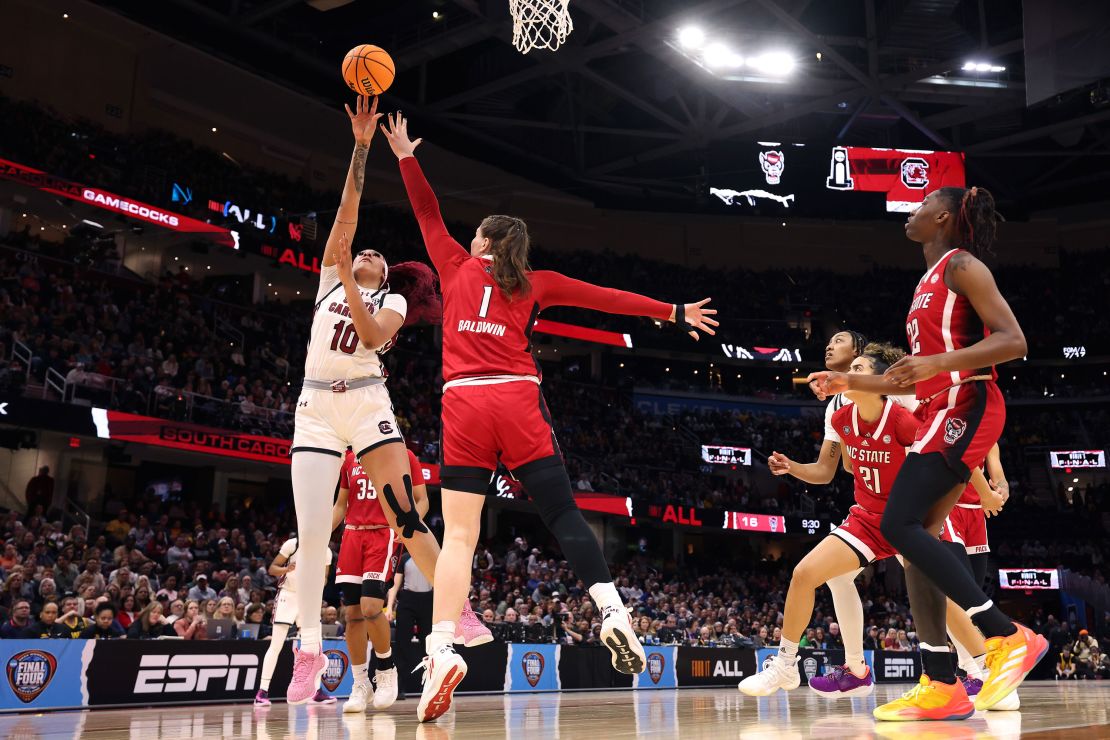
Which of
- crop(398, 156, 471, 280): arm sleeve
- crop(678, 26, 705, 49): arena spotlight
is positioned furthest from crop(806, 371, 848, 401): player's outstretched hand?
crop(678, 26, 705, 49): arena spotlight

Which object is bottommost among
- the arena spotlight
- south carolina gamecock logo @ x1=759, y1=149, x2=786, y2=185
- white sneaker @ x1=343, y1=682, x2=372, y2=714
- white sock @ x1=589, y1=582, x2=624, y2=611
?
white sneaker @ x1=343, y1=682, x2=372, y2=714

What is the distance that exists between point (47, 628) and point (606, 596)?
8.14 meters

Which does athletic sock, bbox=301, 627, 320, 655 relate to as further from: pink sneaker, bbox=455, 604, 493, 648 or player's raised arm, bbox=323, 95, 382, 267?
player's raised arm, bbox=323, 95, 382, 267

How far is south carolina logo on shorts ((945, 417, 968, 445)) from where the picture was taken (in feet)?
14.0

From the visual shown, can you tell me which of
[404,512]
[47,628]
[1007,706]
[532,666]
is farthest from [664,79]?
[1007,706]

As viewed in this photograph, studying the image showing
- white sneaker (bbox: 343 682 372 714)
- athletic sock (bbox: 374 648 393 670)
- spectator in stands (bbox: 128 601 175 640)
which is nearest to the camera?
white sneaker (bbox: 343 682 372 714)

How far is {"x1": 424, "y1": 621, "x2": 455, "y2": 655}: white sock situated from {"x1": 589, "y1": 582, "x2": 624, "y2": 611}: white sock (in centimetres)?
60

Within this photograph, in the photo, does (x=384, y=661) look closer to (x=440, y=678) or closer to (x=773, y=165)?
(x=440, y=678)

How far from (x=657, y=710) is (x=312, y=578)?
2280mm

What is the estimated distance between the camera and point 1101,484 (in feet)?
117

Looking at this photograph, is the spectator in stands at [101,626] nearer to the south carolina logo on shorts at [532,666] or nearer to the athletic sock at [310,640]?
the south carolina logo on shorts at [532,666]

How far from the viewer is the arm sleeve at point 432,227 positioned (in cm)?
456

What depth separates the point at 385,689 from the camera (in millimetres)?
6363

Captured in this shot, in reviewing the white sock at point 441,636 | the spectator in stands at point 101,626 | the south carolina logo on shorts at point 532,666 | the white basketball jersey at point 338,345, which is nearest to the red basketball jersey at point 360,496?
the white basketball jersey at point 338,345
